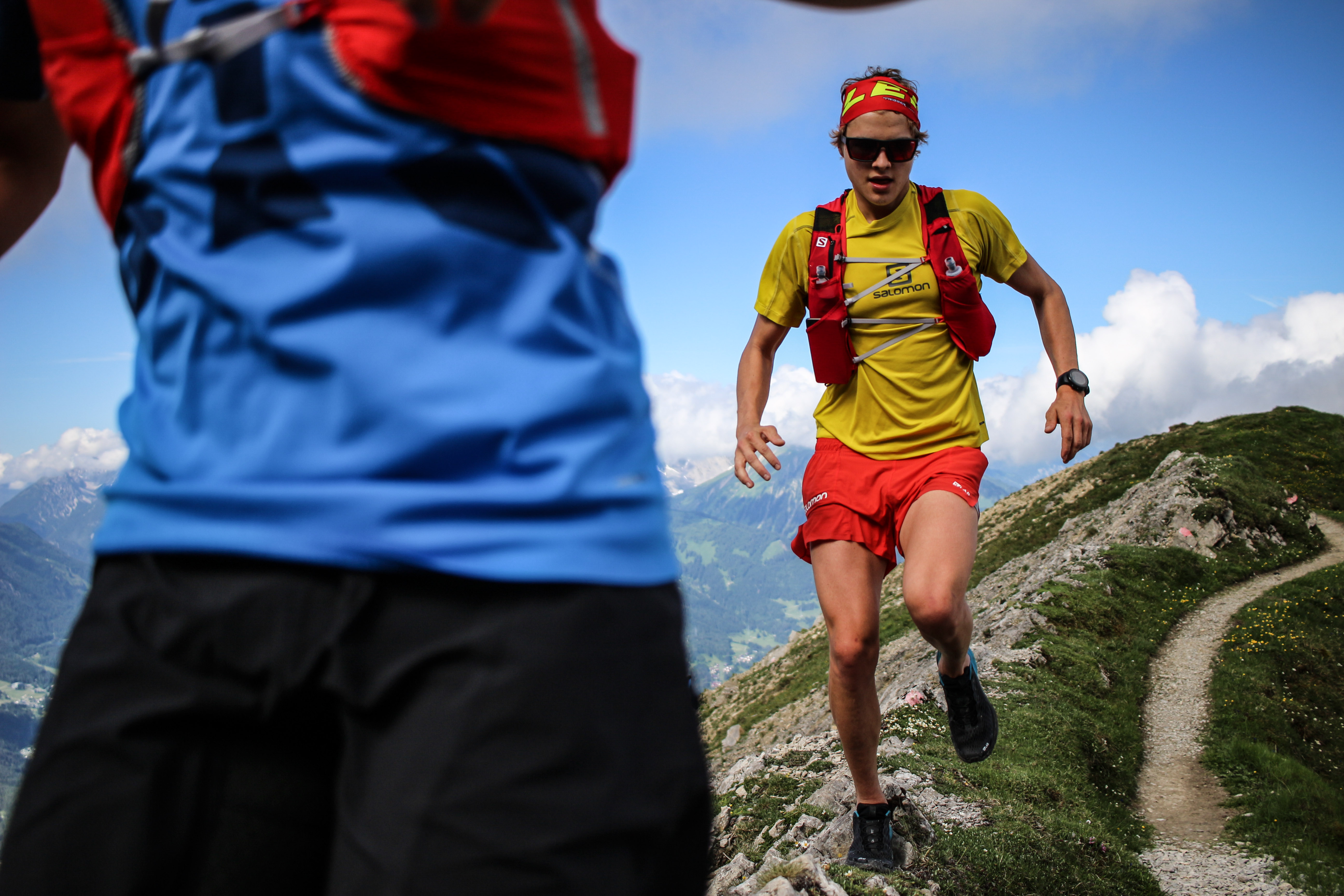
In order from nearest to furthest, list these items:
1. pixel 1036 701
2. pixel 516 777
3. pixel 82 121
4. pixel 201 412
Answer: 1. pixel 516 777
2. pixel 201 412
3. pixel 82 121
4. pixel 1036 701

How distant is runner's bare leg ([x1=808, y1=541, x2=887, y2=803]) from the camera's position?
193 inches

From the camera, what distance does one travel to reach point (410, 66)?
1197 millimetres

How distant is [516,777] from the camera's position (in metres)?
1.05

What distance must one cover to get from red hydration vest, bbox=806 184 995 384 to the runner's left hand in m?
0.56

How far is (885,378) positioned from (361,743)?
475 centimetres

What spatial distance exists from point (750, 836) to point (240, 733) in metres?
6.84

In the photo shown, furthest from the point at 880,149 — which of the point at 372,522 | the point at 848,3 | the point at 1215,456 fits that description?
the point at 1215,456

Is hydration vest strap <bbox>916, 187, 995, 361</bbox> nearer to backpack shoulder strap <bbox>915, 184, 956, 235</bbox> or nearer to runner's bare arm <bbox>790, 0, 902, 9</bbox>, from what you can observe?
backpack shoulder strap <bbox>915, 184, 956, 235</bbox>

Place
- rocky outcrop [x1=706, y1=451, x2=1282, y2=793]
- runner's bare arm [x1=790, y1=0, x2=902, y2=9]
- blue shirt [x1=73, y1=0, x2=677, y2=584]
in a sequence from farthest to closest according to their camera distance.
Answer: rocky outcrop [x1=706, y1=451, x2=1282, y2=793]
runner's bare arm [x1=790, y1=0, x2=902, y2=9]
blue shirt [x1=73, y1=0, x2=677, y2=584]

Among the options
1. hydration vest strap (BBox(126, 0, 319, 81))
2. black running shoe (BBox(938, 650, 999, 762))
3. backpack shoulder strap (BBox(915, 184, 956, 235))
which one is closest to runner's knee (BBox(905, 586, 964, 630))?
black running shoe (BBox(938, 650, 999, 762))

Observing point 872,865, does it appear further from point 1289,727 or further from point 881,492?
point 1289,727

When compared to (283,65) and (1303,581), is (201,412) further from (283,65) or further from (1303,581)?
(1303,581)

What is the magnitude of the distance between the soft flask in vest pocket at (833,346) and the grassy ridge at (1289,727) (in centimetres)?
690

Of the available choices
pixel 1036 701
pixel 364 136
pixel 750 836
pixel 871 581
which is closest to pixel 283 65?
pixel 364 136
